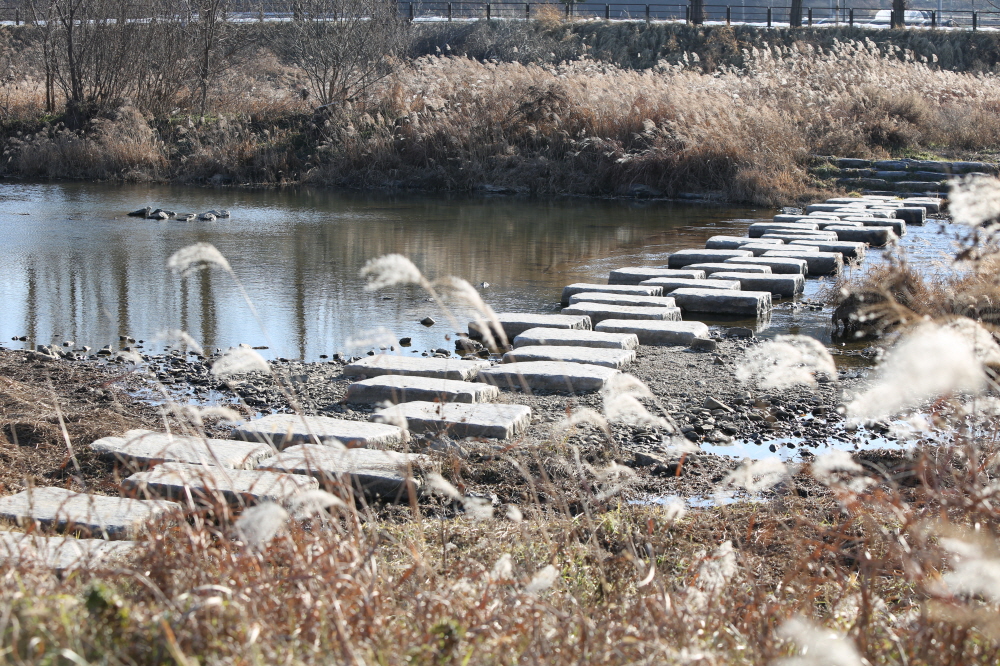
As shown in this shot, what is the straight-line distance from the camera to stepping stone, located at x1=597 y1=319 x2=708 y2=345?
18.1ft

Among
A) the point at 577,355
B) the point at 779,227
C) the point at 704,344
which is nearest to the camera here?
the point at 577,355

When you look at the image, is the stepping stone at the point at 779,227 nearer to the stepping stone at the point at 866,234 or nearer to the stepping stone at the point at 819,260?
the stepping stone at the point at 866,234

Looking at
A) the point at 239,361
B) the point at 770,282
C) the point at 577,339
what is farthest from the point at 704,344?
the point at 239,361

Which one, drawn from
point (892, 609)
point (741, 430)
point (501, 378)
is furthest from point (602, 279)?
point (892, 609)

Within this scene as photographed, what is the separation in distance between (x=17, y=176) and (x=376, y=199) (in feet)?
20.7

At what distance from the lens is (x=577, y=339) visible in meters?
5.31

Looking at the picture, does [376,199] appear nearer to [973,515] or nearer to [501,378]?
[501,378]

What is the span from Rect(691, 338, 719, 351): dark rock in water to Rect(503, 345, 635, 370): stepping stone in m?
0.52

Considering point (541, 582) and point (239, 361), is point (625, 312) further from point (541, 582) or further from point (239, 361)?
point (541, 582)

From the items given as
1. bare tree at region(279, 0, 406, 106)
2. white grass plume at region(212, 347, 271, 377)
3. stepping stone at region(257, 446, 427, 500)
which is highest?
bare tree at region(279, 0, 406, 106)

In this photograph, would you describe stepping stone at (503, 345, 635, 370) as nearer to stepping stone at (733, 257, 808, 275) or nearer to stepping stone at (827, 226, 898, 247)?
stepping stone at (733, 257, 808, 275)

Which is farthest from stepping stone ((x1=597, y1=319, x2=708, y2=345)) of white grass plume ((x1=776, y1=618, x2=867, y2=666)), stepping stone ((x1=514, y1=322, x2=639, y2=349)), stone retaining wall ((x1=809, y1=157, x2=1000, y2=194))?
stone retaining wall ((x1=809, y1=157, x2=1000, y2=194))

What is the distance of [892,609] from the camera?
254cm

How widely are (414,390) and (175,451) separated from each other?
1.17 m
